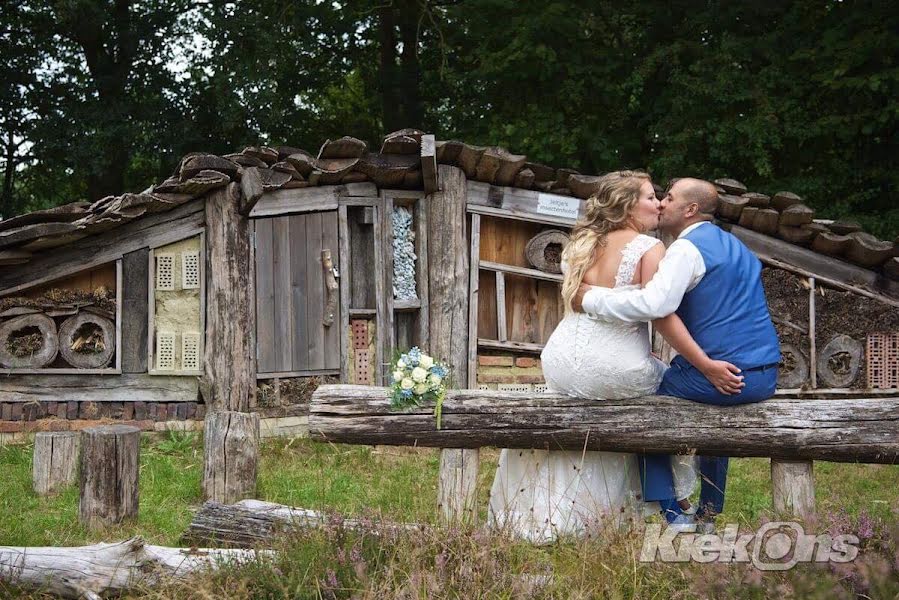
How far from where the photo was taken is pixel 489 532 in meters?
4.84

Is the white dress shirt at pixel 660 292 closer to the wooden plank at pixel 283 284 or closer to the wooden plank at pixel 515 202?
the wooden plank at pixel 515 202

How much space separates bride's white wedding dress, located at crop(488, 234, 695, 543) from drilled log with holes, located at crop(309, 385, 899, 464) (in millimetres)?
125

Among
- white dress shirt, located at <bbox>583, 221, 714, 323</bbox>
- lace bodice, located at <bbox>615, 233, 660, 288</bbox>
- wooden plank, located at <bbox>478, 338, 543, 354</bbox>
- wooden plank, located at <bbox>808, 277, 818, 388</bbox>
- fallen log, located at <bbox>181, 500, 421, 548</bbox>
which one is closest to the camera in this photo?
fallen log, located at <bbox>181, 500, 421, 548</bbox>

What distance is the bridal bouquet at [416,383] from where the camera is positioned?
5820 mm

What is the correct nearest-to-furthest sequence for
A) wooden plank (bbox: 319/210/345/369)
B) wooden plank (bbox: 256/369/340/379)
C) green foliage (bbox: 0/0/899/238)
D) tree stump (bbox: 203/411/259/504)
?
tree stump (bbox: 203/411/259/504)
wooden plank (bbox: 256/369/340/379)
wooden plank (bbox: 319/210/345/369)
green foliage (bbox: 0/0/899/238)

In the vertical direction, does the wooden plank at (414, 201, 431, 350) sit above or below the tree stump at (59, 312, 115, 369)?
above

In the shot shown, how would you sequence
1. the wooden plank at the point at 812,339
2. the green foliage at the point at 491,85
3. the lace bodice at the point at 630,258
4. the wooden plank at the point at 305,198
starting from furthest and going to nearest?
the green foliage at the point at 491,85, the wooden plank at the point at 812,339, the wooden plank at the point at 305,198, the lace bodice at the point at 630,258

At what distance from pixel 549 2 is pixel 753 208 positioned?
7043mm

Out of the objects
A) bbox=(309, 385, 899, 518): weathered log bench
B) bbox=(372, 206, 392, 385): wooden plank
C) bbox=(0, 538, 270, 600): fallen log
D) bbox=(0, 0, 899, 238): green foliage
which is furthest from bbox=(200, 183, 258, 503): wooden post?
bbox=(0, 0, 899, 238): green foliage

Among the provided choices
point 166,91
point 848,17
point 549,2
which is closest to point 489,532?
point 848,17

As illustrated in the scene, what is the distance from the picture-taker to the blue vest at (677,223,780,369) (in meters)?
5.49

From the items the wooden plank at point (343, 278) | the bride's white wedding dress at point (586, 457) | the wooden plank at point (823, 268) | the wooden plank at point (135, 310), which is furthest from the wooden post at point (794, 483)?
the wooden plank at point (135, 310)

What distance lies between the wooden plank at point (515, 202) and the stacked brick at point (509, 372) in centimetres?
143

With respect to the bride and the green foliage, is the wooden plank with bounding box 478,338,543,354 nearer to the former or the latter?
the bride
